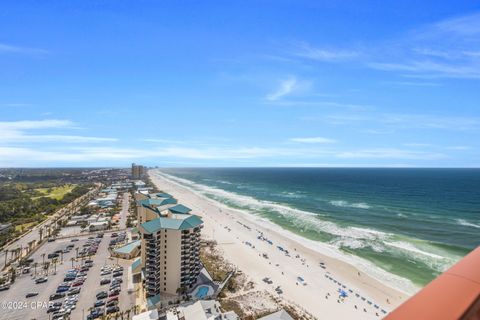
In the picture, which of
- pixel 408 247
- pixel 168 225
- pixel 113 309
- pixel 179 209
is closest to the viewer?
pixel 113 309

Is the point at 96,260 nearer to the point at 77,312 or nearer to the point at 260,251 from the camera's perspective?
the point at 77,312

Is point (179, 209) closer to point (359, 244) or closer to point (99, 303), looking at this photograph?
point (99, 303)

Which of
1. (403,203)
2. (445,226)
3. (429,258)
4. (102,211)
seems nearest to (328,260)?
(429,258)

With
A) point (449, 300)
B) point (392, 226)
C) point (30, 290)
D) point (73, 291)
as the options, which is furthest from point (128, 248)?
point (392, 226)

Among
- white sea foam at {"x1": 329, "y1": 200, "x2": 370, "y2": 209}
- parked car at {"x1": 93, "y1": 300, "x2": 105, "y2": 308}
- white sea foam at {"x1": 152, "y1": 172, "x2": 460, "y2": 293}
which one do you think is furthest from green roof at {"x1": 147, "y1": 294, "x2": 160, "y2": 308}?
white sea foam at {"x1": 329, "y1": 200, "x2": 370, "y2": 209}

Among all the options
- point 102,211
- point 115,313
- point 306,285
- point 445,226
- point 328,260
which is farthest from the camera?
point 102,211

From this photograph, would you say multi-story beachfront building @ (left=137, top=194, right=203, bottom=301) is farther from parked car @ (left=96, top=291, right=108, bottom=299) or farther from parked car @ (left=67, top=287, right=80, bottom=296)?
parked car @ (left=67, top=287, right=80, bottom=296)
